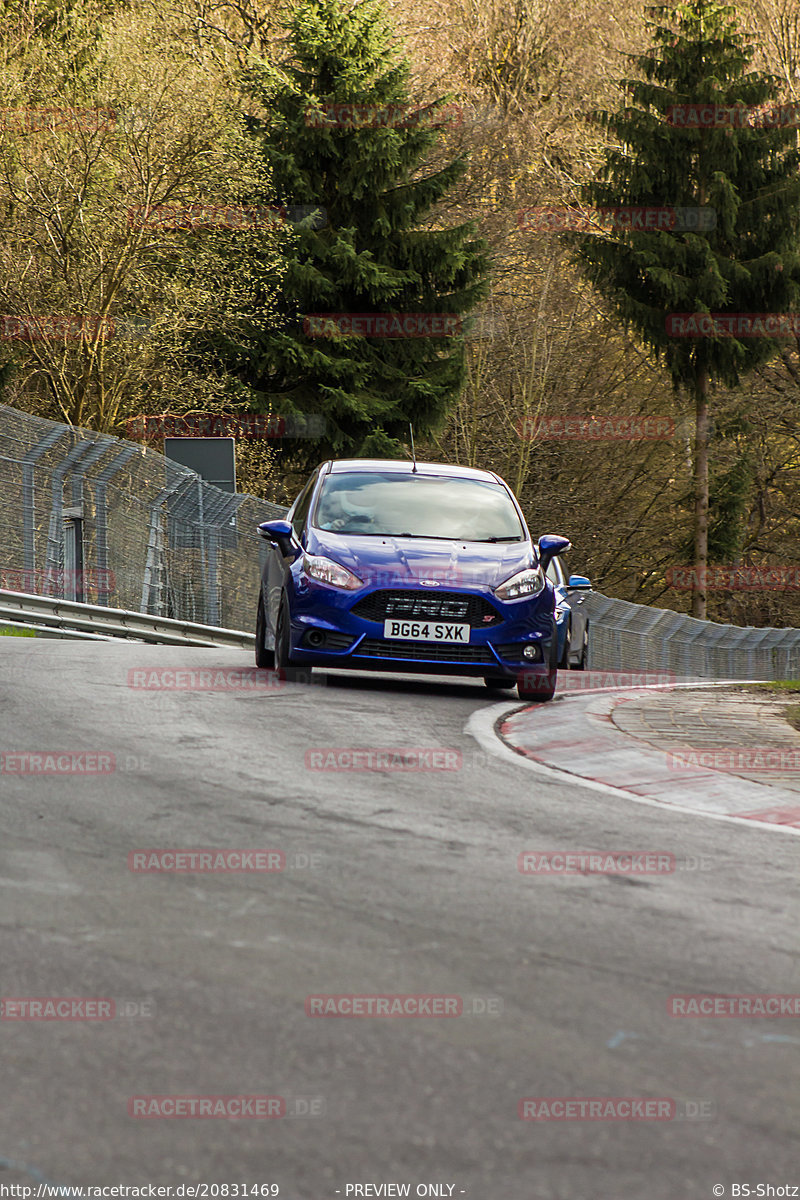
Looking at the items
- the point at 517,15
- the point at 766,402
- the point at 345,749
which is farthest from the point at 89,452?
the point at 517,15

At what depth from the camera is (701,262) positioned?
36031 mm

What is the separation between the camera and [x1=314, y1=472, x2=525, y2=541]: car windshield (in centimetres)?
1245

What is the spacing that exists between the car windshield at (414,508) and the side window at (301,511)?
14cm

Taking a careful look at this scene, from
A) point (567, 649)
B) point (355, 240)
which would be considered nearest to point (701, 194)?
point (355, 240)

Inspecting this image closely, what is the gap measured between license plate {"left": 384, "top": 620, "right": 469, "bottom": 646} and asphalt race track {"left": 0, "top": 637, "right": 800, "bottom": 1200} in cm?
332

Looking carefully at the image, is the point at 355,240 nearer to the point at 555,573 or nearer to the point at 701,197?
the point at 701,197

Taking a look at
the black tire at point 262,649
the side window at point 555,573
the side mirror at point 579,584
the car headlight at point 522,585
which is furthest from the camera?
the side window at point 555,573

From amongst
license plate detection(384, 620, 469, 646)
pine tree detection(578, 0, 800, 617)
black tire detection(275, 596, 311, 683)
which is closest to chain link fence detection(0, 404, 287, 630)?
black tire detection(275, 596, 311, 683)

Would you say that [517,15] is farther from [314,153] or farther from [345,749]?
[345,749]

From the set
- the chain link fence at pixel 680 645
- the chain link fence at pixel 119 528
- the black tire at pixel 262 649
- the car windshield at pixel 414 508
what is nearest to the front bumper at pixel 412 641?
the car windshield at pixel 414 508

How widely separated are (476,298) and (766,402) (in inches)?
333

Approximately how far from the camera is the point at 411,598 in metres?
11.5

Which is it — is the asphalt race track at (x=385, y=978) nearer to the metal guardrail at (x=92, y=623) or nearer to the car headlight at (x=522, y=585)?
the car headlight at (x=522, y=585)

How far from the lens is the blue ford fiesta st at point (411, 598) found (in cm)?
1153
